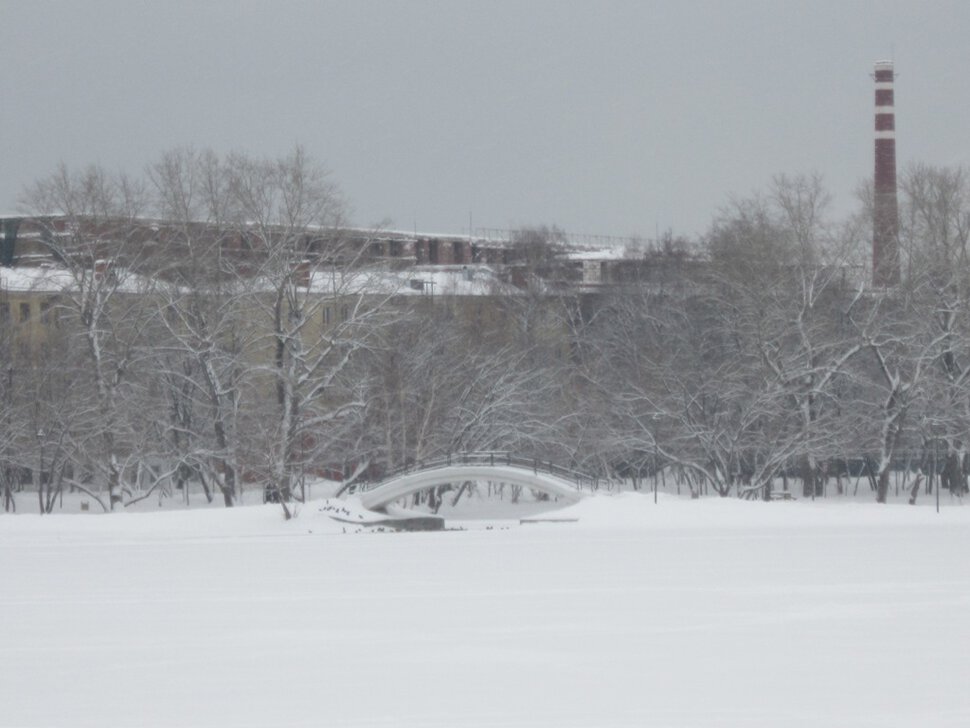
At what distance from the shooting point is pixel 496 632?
2236 centimetres

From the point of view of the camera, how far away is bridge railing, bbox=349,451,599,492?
5275 centimetres

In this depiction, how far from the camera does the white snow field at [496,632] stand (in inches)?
665

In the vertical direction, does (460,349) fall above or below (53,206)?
below

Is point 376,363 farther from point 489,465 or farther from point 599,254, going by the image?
point 599,254

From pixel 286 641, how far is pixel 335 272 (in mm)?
33271

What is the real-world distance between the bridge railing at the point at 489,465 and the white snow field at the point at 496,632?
1191 centimetres

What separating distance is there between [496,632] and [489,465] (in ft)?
102

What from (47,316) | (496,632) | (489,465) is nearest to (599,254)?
(47,316)

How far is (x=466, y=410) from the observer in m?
59.6

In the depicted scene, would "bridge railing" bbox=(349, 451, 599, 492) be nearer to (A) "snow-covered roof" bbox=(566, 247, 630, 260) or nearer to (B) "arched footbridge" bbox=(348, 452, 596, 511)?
(B) "arched footbridge" bbox=(348, 452, 596, 511)

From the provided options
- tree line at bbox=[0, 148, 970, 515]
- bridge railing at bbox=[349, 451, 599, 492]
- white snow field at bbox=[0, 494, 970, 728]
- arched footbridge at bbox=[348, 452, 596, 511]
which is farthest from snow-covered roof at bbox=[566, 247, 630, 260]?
white snow field at bbox=[0, 494, 970, 728]

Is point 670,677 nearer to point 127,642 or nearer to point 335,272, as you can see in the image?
point 127,642

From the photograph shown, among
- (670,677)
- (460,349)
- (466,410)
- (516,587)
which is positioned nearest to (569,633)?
(670,677)

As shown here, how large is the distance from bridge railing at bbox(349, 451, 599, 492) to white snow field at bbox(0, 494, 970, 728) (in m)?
11.9
